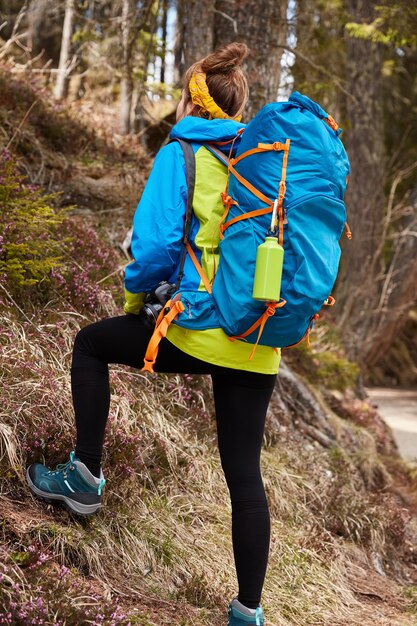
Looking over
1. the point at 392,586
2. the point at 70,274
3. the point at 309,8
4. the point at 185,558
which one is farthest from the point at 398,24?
the point at 185,558

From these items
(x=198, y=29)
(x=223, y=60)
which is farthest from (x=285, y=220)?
(x=198, y=29)

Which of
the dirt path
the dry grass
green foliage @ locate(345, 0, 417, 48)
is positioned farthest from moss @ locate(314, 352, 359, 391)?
green foliage @ locate(345, 0, 417, 48)

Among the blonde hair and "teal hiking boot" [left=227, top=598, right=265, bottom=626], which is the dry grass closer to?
"teal hiking boot" [left=227, top=598, right=265, bottom=626]

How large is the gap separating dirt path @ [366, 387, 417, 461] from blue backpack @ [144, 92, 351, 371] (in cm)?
597

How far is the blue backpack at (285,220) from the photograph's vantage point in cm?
296

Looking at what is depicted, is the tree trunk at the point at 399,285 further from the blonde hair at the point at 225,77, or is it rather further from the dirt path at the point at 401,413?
the blonde hair at the point at 225,77

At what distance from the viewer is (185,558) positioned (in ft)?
13.1

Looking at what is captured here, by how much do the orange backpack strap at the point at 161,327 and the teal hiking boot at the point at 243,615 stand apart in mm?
1053

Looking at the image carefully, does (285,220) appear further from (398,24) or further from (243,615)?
(398,24)

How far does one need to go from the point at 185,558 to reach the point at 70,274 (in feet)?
7.70

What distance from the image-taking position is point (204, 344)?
3119 millimetres

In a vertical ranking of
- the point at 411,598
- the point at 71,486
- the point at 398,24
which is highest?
the point at 398,24

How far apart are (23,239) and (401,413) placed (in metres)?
10.6

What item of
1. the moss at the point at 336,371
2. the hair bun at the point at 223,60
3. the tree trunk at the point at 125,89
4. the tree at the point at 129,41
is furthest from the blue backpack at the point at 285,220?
the moss at the point at 336,371
